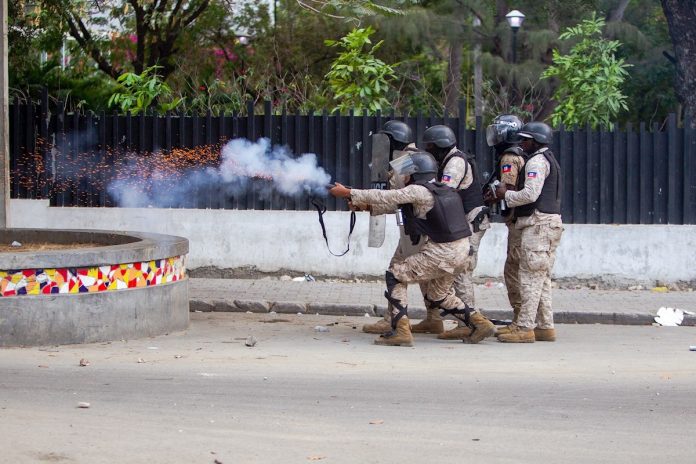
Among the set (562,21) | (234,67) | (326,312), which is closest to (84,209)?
(326,312)

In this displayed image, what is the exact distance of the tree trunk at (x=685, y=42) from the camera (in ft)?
53.2

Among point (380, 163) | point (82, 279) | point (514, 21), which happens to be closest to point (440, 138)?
point (380, 163)

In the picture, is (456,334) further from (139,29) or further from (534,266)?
(139,29)

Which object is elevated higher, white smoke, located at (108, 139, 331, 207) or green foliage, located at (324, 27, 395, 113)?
green foliage, located at (324, 27, 395, 113)

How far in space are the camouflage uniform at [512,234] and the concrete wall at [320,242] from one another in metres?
3.61

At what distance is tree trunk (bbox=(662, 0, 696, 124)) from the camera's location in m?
16.2

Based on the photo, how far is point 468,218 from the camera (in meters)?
10.1

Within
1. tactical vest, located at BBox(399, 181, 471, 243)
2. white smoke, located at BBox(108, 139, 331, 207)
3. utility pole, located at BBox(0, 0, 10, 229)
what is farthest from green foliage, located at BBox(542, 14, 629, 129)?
utility pole, located at BBox(0, 0, 10, 229)

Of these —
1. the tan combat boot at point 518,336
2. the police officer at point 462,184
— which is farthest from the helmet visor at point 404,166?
the tan combat boot at point 518,336

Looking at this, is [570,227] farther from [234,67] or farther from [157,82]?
[234,67]

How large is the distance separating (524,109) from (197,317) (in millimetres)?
7313

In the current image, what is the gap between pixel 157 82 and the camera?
50.4 feet

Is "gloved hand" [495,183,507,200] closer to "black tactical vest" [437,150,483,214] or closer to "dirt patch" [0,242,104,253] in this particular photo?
"black tactical vest" [437,150,483,214]

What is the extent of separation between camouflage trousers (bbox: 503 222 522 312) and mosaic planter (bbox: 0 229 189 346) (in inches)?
120
